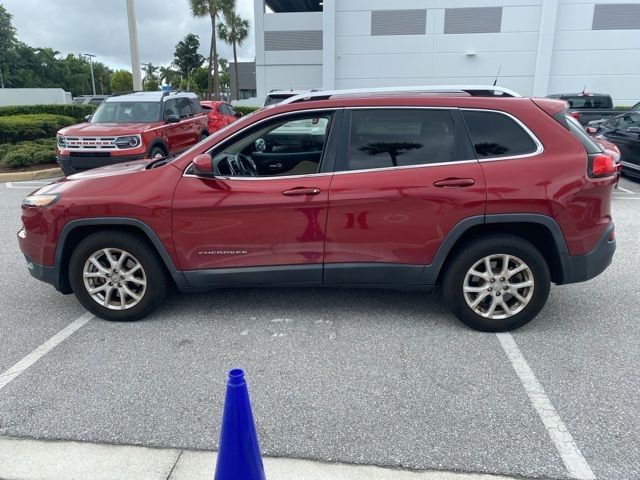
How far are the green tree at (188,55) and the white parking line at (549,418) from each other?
251ft

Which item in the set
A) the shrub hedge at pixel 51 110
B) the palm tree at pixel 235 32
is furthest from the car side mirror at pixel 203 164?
the palm tree at pixel 235 32

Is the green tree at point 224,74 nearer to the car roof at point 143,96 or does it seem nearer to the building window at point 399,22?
the building window at point 399,22

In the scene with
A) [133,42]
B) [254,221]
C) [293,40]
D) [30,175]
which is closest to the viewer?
[254,221]

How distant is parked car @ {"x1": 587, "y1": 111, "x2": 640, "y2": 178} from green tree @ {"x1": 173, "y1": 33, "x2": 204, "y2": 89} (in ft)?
232

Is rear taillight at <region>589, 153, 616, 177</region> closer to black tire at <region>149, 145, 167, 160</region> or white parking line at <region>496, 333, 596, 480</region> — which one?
white parking line at <region>496, 333, 596, 480</region>

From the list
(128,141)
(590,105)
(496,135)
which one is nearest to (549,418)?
(496,135)

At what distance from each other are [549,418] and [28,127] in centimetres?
1613

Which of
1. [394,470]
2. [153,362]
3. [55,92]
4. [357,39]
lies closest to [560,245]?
[394,470]

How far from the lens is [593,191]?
3537 millimetres

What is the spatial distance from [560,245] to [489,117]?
1059 mm

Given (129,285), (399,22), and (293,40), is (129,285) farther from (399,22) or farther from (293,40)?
(293,40)

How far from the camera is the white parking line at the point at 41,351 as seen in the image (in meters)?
3.28

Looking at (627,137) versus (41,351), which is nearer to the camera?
(41,351)

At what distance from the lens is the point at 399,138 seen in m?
3.71
